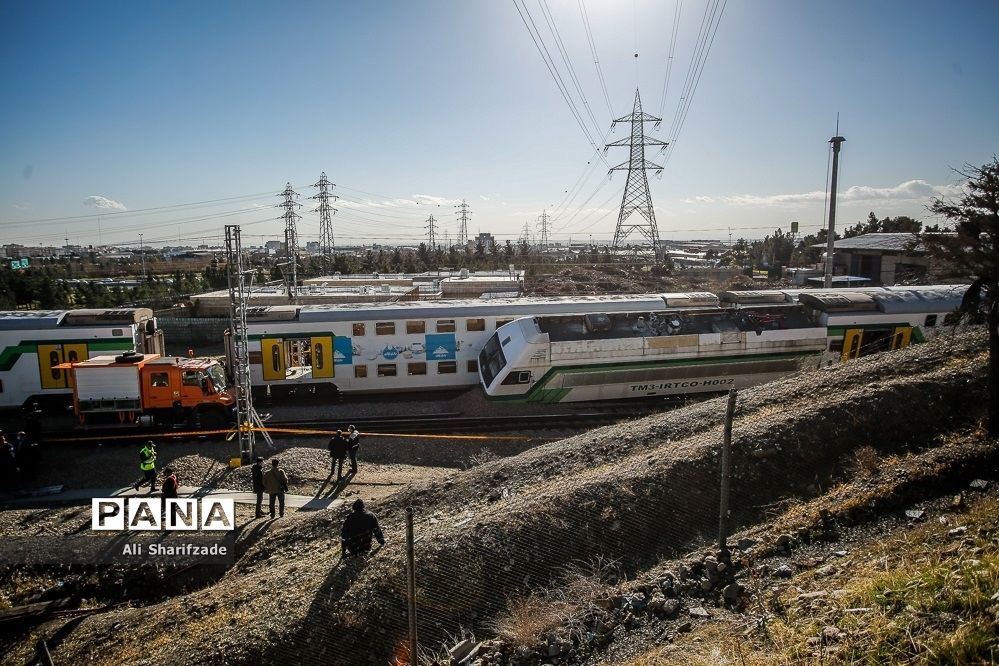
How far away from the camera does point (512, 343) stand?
18.5 meters

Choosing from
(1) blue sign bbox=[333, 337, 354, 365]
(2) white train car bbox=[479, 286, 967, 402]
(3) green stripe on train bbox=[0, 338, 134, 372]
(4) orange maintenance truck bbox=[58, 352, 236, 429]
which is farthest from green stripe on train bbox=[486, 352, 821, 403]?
(3) green stripe on train bbox=[0, 338, 134, 372]

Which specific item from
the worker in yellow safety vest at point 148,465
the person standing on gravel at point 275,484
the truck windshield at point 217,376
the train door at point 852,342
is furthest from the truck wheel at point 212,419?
the train door at point 852,342

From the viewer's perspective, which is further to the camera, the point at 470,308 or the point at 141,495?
the point at 470,308

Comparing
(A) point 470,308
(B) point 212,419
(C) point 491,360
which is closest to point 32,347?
(B) point 212,419

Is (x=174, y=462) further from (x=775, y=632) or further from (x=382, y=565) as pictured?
(x=775, y=632)

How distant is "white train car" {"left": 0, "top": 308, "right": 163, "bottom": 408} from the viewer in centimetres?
1931

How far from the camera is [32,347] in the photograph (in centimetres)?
1936

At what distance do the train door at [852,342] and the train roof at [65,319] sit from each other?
24.6 metres

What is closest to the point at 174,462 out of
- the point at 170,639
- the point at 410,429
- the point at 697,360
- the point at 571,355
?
the point at 410,429

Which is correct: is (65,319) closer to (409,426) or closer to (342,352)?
(342,352)

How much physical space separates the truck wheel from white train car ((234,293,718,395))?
2360mm

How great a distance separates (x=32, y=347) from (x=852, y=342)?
90.8ft

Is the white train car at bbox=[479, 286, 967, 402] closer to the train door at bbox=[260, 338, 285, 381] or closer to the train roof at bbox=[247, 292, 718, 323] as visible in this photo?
the train roof at bbox=[247, 292, 718, 323]

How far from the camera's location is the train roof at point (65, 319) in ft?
63.5
